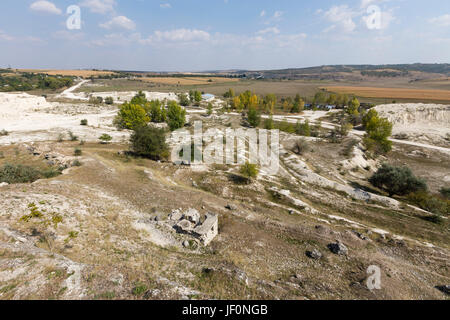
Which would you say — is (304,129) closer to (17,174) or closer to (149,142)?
(149,142)

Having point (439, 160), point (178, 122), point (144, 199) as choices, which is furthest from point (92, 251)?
point (439, 160)

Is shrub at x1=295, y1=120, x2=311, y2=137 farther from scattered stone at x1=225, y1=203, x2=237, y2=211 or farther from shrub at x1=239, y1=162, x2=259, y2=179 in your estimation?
scattered stone at x1=225, y1=203, x2=237, y2=211

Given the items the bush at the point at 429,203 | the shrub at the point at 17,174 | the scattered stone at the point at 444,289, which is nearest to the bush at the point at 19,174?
the shrub at the point at 17,174

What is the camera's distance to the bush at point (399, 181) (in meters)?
31.2

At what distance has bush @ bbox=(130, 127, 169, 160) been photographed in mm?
36938

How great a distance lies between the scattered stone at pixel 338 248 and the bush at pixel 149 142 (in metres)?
30.4

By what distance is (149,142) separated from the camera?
3697 centimetres

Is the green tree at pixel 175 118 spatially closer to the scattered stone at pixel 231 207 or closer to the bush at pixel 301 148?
the bush at pixel 301 148

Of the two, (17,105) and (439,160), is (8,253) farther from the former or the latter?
(17,105)

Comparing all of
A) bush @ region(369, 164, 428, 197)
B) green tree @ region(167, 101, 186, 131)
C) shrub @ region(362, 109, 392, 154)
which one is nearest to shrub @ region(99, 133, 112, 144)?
green tree @ region(167, 101, 186, 131)

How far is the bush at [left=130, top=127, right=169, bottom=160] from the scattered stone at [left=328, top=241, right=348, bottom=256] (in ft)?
99.9

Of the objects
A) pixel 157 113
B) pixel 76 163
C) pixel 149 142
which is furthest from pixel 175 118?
pixel 76 163

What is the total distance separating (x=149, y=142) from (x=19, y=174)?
17772 millimetres
